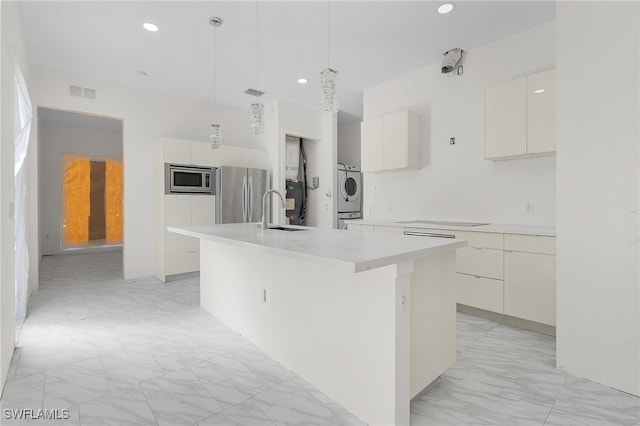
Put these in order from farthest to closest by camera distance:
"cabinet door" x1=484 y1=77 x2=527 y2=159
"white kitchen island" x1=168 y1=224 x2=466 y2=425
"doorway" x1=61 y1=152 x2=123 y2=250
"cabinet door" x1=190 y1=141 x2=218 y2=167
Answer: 1. "doorway" x1=61 y1=152 x2=123 y2=250
2. "cabinet door" x1=190 y1=141 x2=218 y2=167
3. "cabinet door" x1=484 y1=77 x2=527 y2=159
4. "white kitchen island" x1=168 y1=224 x2=466 y2=425

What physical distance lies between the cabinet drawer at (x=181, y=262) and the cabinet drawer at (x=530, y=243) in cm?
394

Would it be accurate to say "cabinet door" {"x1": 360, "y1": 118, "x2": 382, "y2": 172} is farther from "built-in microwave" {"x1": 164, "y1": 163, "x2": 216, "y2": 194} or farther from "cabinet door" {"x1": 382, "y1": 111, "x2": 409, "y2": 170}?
"built-in microwave" {"x1": 164, "y1": 163, "x2": 216, "y2": 194}

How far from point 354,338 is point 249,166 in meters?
4.19

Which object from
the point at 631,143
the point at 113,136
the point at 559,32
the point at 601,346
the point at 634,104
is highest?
the point at 113,136

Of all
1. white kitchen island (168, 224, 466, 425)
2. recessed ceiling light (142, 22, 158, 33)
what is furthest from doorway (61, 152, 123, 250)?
white kitchen island (168, 224, 466, 425)

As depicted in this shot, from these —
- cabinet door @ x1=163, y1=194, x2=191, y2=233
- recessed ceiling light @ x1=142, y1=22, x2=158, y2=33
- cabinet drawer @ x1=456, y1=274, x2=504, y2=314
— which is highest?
recessed ceiling light @ x1=142, y1=22, x2=158, y2=33

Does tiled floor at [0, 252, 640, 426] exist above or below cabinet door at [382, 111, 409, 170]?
below

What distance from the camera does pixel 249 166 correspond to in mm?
5367

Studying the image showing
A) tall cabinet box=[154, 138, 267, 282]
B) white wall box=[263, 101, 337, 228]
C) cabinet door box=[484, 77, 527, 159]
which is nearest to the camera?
cabinet door box=[484, 77, 527, 159]

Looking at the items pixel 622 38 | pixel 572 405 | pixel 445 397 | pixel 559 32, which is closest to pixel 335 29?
pixel 559 32

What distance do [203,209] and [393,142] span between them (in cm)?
285

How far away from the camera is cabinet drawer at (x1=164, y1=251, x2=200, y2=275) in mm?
4488

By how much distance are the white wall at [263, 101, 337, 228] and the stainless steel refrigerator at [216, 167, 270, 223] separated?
16.1 inches

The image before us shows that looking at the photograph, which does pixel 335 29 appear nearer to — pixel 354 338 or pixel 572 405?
pixel 354 338
